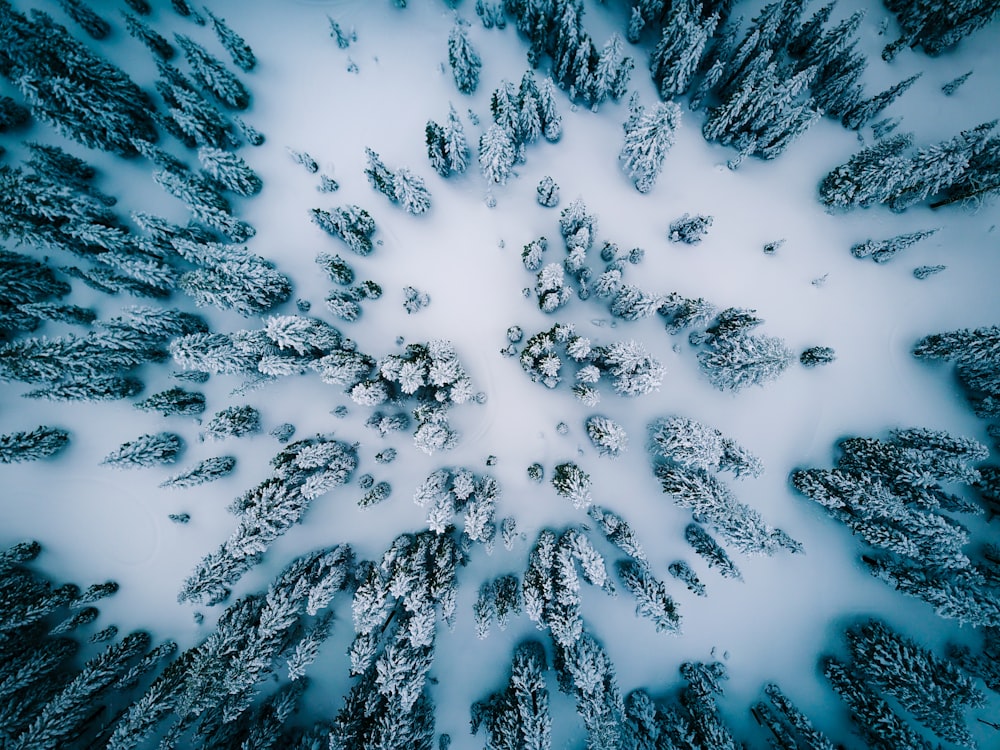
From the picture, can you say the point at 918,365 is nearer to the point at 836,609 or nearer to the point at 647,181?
the point at 836,609

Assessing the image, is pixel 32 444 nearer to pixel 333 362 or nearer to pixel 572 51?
pixel 333 362

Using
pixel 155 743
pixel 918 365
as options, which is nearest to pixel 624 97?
pixel 918 365

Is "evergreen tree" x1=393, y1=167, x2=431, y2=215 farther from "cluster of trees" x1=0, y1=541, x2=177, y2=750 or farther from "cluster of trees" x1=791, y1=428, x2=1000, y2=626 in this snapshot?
"cluster of trees" x1=791, y1=428, x2=1000, y2=626

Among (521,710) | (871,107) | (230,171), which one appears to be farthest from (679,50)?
(521,710)

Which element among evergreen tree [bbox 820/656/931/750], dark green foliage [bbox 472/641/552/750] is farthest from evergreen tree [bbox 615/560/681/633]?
evergreen tree [bbox 820/656/931/750]

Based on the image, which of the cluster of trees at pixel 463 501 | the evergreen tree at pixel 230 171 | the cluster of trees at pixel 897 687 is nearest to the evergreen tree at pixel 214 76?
the evergreen tree at pixel 230 171

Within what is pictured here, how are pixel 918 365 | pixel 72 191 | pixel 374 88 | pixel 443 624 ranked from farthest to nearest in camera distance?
pixel 374 88
pixel 918 365
pixel 443 624
pixel 72 191
